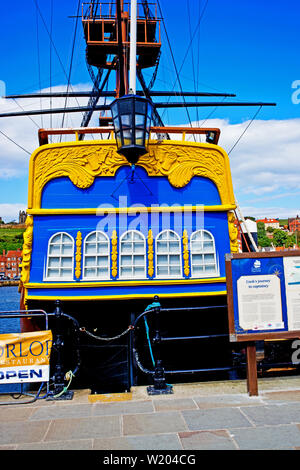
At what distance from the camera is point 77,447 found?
3752 mm

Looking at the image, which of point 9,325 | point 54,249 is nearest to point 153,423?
point 54,249

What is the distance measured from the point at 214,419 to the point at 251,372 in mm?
1053

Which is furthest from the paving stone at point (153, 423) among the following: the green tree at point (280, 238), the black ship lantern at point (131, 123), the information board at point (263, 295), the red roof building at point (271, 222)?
the red roof building at point (271, 222)

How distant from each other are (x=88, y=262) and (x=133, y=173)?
199 cm

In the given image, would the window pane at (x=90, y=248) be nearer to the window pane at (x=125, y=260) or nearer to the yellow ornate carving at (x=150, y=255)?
the window pane at (x=125, y=260)

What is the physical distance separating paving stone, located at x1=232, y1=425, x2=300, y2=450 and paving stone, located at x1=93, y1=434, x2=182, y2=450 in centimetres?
60

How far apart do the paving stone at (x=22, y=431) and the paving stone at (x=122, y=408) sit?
25.3 inches

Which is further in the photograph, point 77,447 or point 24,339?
point 24,339

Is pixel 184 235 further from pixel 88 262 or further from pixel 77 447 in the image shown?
pixel 77 447

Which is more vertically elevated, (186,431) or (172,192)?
(172,192)

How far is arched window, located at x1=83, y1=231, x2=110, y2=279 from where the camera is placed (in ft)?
25.8

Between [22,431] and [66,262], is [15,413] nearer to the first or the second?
[22,431]
